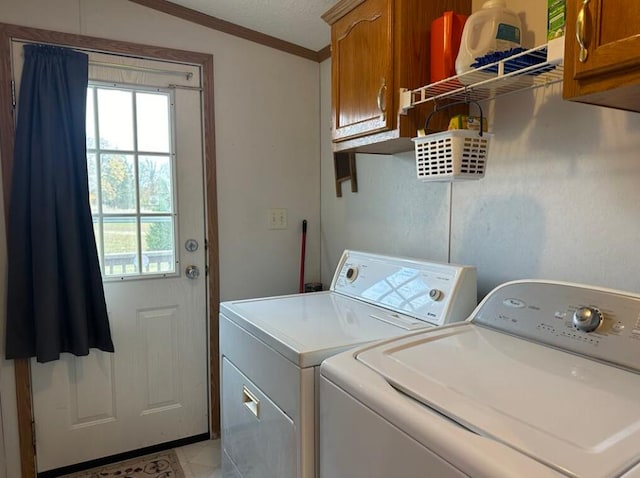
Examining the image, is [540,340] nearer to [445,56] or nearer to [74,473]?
[445,56]

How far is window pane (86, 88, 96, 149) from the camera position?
2.03 m

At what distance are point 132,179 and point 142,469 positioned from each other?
4.72 feet

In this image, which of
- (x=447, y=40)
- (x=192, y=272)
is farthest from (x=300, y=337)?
(x=192, y=272)

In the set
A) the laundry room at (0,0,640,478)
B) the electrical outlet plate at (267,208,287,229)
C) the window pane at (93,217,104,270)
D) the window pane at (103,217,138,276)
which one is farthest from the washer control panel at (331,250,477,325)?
the window pane at (93,217,104,270)

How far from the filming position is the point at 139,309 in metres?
2.20

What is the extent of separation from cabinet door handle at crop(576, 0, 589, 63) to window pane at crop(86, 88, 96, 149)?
6.46 ft

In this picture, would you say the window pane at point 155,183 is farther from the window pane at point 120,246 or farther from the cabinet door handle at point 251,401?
the cabinet door handle at point 251,401

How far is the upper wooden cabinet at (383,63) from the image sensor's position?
1.45 metres

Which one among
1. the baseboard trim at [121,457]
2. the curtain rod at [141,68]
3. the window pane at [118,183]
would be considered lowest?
the baseboard trim at [121,457]

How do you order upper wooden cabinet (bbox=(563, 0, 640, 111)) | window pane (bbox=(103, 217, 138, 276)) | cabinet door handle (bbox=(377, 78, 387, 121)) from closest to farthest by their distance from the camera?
upper wooden cabinet (bbox=(563, 0, 640, 111)) → cabinet door handle (bbox=(377, 78, 387, 121)) → window pane (bbox=(103, 217, 138, 276))

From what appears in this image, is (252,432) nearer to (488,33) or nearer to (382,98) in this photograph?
(382,98)

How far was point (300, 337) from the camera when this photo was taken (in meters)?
1.28

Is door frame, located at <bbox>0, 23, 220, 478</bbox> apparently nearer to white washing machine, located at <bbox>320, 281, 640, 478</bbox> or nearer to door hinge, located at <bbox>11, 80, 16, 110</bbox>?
door hinge, located at <bbox>11, 80, 16, 110</bbox>

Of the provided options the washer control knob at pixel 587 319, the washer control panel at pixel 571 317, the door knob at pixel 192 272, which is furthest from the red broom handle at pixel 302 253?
the washer control knob at pixel 587 319
